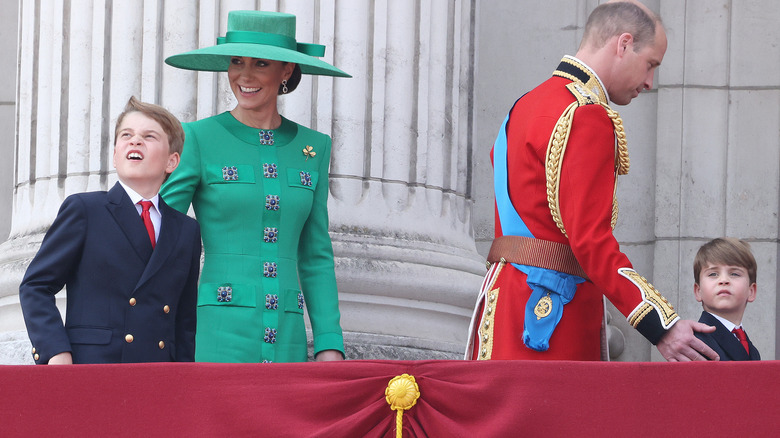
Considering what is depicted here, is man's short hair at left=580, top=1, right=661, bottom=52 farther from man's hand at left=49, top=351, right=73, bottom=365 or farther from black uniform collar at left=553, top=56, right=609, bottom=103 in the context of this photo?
man's hand at left=49, top=351, right=73, bottom=365

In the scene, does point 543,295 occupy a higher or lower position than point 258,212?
lower

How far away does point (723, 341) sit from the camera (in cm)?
459

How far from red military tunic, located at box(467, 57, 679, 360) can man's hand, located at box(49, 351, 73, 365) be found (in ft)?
3.71

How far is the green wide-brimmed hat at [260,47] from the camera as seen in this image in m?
4.35

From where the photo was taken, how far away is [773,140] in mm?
6965

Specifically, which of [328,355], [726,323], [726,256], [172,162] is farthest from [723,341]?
[172,162]

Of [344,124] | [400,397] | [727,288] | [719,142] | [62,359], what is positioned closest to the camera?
[400,397]

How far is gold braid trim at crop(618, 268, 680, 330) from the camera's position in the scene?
3.86 metres

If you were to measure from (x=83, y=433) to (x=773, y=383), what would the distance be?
1.59 metres

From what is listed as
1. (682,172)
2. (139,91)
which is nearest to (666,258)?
(682,172)

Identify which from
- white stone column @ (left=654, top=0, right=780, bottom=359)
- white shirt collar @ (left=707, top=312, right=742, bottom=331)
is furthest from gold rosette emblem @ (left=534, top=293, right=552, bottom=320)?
white stone column @ (left=654, top=0, right=780, bottom=359)

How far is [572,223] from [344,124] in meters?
1.81

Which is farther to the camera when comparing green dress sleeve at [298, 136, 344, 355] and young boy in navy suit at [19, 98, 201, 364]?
green dress sleeve at [298, 136, 344, 355]

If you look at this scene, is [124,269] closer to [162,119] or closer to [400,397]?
[162,119]
